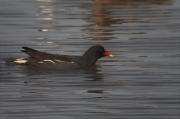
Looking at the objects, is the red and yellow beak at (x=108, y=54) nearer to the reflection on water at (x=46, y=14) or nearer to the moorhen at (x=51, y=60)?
the moorhen at (x=51, y=60)

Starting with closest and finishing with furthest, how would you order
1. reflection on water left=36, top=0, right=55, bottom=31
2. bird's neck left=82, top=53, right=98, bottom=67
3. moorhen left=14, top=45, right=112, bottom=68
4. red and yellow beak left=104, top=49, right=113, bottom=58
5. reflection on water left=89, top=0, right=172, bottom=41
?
moorhen left=14, top=45, right=112, bottom=68 < bird's neck left=82, top=53, right=98, bottom=67 < red and yellow beak left=104, top=49, right=113, bottom=58 < reflection on water left=89, top=0, right=172, bottom=41 < reflection on water left=36, top=0, right=55, bottom=31

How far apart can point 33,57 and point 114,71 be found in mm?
1655

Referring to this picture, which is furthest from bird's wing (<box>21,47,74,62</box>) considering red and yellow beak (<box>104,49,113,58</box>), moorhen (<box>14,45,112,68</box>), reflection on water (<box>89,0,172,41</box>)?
reflection on water (<box>89,0,172,41</box>)

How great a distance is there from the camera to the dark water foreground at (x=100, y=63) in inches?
724

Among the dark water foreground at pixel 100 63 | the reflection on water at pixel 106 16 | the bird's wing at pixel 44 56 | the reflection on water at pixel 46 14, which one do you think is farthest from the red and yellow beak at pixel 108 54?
the reflection on water at pixel 46 14

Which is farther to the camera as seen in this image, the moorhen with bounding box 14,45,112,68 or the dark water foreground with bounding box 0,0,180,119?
the moorhen with bounding box 14,45,112,68

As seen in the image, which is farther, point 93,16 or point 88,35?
point 93,16

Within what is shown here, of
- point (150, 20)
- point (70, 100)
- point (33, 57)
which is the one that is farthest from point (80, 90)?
point (150, 20)

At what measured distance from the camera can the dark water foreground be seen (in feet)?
60.3

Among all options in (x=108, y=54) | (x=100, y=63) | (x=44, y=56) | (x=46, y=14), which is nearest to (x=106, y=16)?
(x=46, y=14)

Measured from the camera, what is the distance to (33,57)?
887 inches

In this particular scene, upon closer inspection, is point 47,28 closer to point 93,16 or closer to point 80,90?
point 93,16

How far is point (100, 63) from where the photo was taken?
23453 millimetres

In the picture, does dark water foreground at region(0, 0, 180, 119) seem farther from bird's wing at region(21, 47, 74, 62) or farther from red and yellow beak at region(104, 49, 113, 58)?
bird's wing at region(21, 47, 74, 62)
